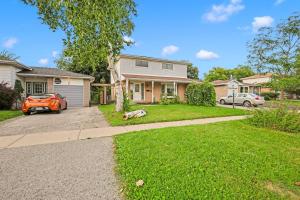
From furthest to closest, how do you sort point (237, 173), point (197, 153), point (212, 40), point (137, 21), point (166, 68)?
point (166, 68), point (212, 40), point (137, 21), point (197, 153), point (237, 173)

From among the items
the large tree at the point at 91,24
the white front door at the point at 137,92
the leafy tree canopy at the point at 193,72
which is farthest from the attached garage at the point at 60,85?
the leafy tree canopy at the point at 193,72

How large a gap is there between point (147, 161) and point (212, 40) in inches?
693

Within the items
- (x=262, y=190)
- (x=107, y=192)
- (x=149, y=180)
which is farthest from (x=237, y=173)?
(x=107, y=192)

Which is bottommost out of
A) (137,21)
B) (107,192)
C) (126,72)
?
(107,192)

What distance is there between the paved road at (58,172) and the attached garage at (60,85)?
14.6m

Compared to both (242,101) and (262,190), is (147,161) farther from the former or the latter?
(242,101)

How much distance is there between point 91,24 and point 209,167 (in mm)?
9968

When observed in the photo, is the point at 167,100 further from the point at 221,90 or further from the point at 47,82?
the point at 221,90

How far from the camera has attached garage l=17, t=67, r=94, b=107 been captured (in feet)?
59.1

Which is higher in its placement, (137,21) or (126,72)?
(137,21)

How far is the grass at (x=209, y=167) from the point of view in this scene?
284cm

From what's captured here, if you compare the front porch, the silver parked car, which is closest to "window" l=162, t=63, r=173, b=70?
the front porch

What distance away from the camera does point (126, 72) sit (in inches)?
870

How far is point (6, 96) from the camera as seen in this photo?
1420 cm
